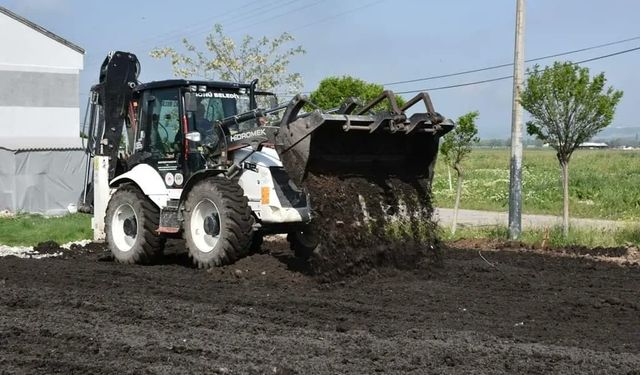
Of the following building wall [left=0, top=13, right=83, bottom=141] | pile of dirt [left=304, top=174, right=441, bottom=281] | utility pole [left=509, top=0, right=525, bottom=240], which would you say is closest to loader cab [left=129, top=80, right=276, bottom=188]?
pile of dirt [left=304, top=174, right=441, bottom=281]

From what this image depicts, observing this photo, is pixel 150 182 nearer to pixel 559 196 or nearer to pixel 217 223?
pixel 217 223

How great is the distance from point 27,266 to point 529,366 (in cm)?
884

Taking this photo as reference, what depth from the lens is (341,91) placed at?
26.7 m

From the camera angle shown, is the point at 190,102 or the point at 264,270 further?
the point at 190,102

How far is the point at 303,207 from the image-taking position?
38.5 feet

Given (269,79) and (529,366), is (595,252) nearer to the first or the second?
(529,366)

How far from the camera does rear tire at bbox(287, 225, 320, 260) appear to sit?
1178 centimetres

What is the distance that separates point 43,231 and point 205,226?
9277mm

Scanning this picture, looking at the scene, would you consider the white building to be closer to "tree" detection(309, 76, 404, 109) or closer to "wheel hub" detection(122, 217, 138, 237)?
"tree" detection(309, 76, 404, 109)

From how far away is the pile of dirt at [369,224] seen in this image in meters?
10.7

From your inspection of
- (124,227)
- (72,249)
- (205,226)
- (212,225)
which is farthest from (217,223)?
(72,249)

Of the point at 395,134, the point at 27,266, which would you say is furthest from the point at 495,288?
the point at 27,266

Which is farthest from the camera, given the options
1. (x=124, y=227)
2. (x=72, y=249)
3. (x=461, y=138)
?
(x=461, y=138)

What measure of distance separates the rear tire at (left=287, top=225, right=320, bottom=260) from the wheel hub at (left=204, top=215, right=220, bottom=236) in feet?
3.95
